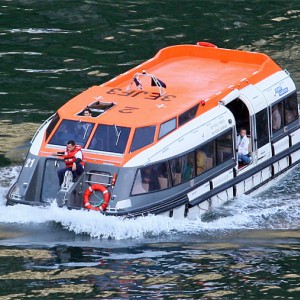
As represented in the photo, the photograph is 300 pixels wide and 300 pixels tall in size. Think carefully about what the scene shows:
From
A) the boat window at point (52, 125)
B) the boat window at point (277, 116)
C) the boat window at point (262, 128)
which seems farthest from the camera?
the boat window at point (277, 116)

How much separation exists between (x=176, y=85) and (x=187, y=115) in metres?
2.12

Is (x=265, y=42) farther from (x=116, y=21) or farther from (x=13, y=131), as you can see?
(x=13, y=131)

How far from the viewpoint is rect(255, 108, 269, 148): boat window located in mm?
33469

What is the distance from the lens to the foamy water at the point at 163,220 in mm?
29359

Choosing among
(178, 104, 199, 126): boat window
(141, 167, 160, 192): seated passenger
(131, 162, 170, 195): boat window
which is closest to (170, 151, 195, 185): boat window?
(131, 162, 170, 195): boat window

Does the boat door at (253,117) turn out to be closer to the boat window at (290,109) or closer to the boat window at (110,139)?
the boat window at (290,109)

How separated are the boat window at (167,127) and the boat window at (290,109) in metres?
4.92

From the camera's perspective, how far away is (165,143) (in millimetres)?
30266

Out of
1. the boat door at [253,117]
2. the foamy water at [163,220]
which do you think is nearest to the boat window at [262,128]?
the boat door at [253,117]

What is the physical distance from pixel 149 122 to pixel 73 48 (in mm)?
13822

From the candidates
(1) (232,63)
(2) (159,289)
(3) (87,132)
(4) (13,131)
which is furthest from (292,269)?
(4) (13,131)

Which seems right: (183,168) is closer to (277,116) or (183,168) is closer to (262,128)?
(262,128)

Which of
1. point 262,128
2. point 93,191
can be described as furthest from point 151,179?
point 262,128

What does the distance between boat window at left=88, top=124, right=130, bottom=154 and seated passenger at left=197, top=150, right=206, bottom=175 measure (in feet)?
6.20
